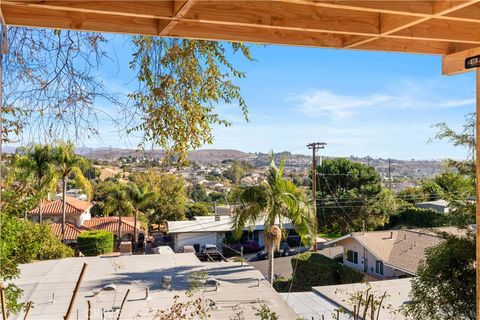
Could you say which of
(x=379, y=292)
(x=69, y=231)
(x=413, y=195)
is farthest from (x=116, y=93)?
(x=413, y=195)

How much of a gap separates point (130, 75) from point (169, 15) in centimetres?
68

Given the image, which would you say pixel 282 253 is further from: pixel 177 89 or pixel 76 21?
pixel 76 21

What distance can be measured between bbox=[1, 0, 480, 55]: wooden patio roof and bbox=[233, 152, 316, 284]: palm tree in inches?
259

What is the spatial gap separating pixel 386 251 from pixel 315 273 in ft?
7.22

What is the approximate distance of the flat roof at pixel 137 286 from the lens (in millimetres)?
5117

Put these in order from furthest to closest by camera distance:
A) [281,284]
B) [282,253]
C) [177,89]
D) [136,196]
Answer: [282,253] → [136,196] → [281,284] → [177,89]

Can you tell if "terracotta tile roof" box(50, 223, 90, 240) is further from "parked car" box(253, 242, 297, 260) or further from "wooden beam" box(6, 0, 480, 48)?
"wooden beam" box(6, 0, 480, 48)

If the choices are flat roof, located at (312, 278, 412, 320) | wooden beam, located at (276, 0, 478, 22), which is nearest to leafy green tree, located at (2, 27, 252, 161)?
wooden beam, located at (276, 0, 478, 22)

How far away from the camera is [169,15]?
180cm

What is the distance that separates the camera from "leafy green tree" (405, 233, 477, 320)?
14.6 feet

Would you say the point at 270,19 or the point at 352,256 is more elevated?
the point at 270,19

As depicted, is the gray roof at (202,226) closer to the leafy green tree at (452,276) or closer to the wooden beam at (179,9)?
the leafy green tree at (452,276)

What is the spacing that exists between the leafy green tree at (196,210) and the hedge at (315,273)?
29.6ft

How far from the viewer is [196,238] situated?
16359 mm
